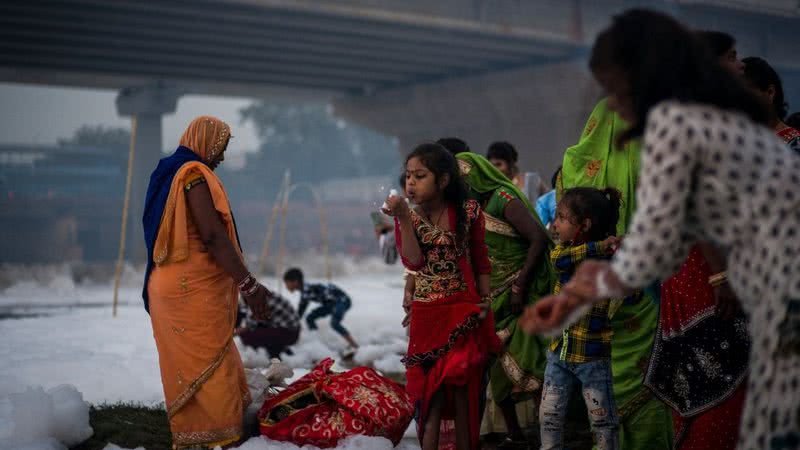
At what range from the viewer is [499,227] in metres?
5.32

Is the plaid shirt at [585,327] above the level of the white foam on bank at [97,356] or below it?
above

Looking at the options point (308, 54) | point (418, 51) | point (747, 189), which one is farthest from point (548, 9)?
point (747, 189)

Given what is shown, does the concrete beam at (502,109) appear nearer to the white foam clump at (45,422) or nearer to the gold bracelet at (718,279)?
the white foam clump at (45,422)

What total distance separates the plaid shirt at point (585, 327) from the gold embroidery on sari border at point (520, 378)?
1.10 meters

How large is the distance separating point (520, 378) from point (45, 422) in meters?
2.56

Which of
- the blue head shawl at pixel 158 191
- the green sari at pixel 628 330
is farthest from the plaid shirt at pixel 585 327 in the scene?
the blue head shawl at pixel 158 191

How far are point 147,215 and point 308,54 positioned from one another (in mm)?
17992

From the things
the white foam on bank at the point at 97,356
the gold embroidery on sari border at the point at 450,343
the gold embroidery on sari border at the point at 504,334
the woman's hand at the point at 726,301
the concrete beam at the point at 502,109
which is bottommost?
the white foam on bank at the point at 97,356

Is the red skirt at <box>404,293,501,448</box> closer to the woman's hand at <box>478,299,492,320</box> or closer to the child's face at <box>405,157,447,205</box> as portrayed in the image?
the woman's hand at <box>478,299,492,320</box>

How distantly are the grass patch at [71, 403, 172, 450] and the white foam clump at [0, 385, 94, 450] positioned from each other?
0.36 ft

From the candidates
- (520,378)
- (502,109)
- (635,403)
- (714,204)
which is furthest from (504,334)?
(502,109)

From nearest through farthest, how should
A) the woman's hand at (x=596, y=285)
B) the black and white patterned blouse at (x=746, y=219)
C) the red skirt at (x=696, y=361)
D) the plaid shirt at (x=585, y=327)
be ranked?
the black and white patterned blouse at (x=746, y=219), the woman's hand at (x=596, y=285), the red skirt at (x=696, y=361), the plaid shirt at (x=585, y=327)

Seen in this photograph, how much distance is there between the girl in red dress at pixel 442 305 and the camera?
4.34 meters

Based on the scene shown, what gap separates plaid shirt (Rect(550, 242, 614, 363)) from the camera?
4.20m
